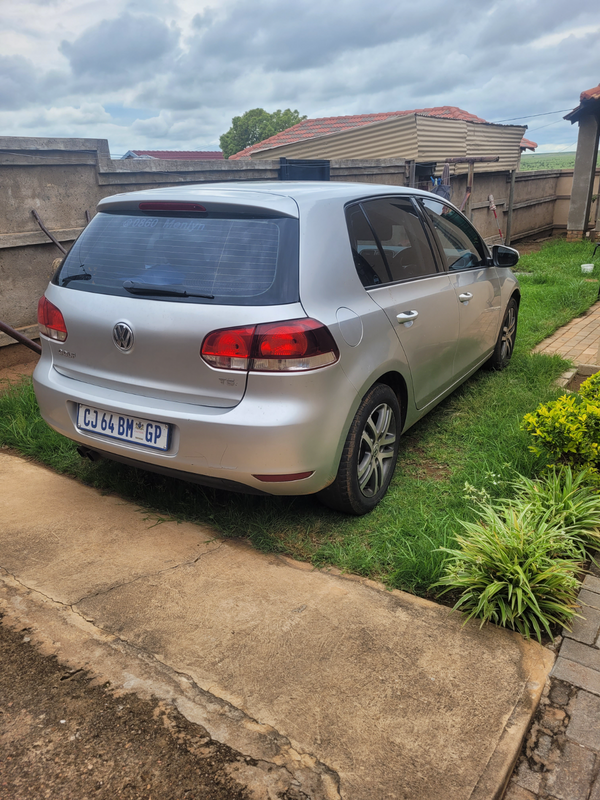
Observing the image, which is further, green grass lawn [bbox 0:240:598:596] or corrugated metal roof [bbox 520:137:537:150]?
corrugated metal roof [bbox 520:137:537:150]

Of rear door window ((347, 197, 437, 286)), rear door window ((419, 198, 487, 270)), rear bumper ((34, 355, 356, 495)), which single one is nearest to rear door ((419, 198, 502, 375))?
rear door window ((419, 198, 487, 270))

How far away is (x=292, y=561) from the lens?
3.02 metres

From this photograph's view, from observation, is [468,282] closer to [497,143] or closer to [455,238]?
Result: [455,238]

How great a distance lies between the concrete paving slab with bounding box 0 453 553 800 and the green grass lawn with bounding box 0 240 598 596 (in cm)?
16

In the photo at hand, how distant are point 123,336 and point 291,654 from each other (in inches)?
61.6

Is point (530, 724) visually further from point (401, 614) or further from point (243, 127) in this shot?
point (243, 127)

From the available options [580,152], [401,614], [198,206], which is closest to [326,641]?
[401,614]

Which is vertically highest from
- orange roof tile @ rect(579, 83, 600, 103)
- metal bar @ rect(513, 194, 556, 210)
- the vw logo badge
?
orange roof tile @ rect(579, 83, 600, 103)

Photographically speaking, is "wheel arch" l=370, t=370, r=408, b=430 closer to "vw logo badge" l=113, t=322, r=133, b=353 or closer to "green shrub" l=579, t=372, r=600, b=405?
"green shrub" l=579, t=372, r=600, b=405

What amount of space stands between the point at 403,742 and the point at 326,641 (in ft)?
1.70

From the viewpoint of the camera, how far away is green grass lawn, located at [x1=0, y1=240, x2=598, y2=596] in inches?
119

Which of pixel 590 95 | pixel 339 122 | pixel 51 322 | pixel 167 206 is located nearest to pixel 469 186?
pixel 590 95

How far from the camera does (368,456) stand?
334 centimetres

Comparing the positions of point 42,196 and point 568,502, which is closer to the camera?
point 568,502
